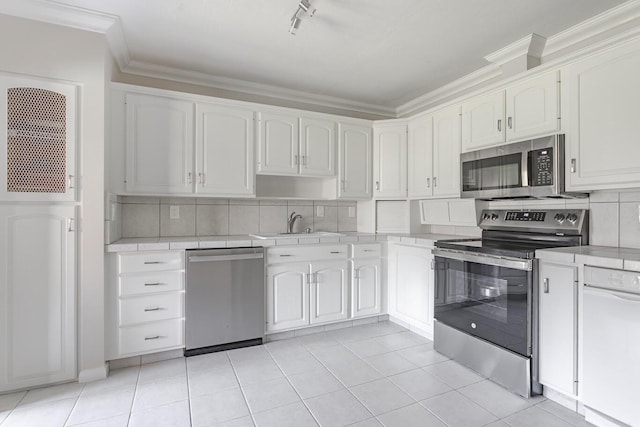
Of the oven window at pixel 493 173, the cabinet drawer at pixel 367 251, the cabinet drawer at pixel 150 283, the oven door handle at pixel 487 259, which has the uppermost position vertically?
the oven window at pixel 493 173

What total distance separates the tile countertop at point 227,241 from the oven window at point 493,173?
59cm

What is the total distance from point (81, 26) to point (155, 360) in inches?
96.3

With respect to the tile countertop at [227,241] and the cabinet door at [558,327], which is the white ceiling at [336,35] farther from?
the cabinet door at [558,327]

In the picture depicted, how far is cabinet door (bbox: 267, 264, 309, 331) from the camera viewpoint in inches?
114

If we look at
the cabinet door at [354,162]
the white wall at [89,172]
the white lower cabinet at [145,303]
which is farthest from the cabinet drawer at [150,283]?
the cabinet door at [354,162]

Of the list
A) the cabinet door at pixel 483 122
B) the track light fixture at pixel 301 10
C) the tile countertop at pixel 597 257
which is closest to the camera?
the tile countertop at pixel 597 257

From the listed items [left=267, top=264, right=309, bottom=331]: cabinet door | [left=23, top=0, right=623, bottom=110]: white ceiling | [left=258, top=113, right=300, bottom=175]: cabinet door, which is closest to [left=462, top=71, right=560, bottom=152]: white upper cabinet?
[left=23, top=0, right=623, bottom=110]: white ceiling

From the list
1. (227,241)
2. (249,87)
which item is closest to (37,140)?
(227,241)

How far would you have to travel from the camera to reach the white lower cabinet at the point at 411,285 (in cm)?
293

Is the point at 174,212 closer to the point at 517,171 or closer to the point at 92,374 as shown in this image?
the point at 92,374

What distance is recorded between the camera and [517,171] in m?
2.38

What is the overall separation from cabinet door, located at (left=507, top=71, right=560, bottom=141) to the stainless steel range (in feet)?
2.07

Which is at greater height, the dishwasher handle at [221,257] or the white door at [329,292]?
the dishwasher handle at [221,257]

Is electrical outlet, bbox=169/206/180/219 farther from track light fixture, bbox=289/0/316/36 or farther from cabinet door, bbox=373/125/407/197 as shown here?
cabinet door, bbox=373/125/407/197
